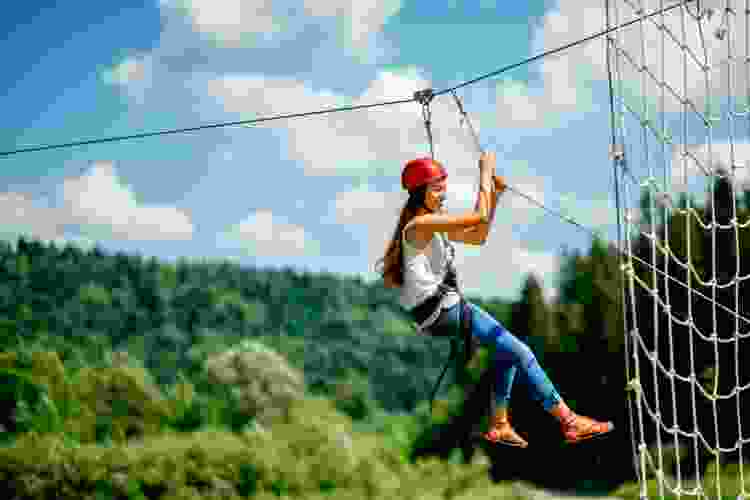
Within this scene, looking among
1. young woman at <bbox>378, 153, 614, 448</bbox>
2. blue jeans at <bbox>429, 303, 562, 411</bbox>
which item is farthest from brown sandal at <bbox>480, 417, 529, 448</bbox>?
blue jeans at <bbox>429, 303, 562, 411</bbox>

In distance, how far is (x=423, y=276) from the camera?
356 cm

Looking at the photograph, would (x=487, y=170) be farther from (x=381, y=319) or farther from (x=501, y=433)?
(x=381, y=319)

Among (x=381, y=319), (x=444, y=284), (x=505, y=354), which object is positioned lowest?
(x=381, y=319)

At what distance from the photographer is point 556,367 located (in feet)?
87.2

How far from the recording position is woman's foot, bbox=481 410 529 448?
11.7ft

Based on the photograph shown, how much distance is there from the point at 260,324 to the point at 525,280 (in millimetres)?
13598

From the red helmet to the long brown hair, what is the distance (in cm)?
3

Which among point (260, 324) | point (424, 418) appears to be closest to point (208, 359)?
point (424, 418)

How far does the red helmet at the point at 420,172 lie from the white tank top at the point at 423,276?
0.17m

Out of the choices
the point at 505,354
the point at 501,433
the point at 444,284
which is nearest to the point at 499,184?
the point at 444,284

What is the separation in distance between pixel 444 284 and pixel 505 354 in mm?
335

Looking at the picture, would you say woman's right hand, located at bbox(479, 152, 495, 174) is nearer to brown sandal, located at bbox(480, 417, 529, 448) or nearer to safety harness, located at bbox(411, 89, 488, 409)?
safety harness, located at bbox(411, 89, 488, 409)

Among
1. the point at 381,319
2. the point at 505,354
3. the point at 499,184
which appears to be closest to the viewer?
the point at 505,354

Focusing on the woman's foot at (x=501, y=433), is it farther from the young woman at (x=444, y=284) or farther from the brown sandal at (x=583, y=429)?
the brown sandal at (x=583, y=429)
